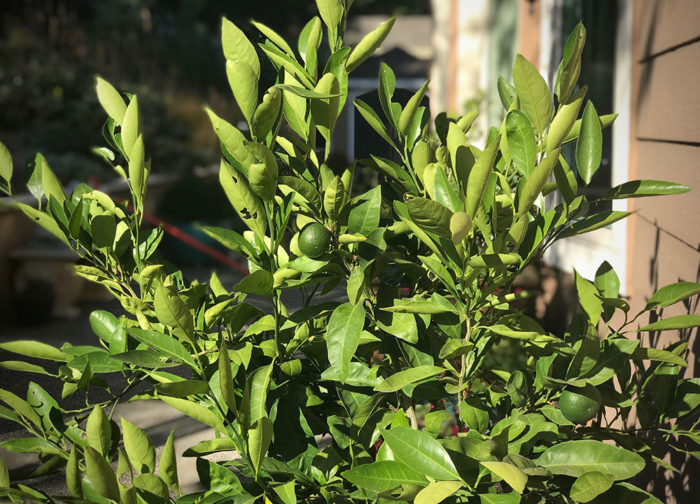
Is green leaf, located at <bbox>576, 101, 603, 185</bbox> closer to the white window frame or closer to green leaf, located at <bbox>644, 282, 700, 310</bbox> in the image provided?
green leaf, located at <bbox>644, 282, 700, 310</bbox>

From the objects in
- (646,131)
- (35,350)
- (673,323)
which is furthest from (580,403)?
(646,131)

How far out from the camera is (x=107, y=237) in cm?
125

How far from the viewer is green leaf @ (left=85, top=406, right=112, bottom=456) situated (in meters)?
1.11

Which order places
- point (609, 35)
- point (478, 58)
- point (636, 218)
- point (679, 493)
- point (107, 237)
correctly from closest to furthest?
point (107, 237) → point (679, 493) → point (636, 218) → point (609, 35) → point (478, 58)

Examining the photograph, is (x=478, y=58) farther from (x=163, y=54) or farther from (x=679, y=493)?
(x=163, y=54)

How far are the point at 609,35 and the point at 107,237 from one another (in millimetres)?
2440

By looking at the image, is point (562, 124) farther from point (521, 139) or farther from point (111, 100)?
point (111, 100)

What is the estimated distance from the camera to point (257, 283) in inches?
44.9

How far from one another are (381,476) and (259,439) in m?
0.18

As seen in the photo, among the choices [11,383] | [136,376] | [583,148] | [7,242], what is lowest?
[7,242]

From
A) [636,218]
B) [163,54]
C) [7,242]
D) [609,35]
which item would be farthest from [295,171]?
[163,54]

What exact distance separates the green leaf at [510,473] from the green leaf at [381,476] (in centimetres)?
16

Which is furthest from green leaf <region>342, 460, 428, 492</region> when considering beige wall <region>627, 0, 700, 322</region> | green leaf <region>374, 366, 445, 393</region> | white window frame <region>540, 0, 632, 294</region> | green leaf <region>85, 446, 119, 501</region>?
white window frame <region>540, 0, 632, 294</region>

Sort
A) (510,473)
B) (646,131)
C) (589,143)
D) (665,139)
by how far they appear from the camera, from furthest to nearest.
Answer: (646,131) → (665,139) → (589,143) → (510,473)
